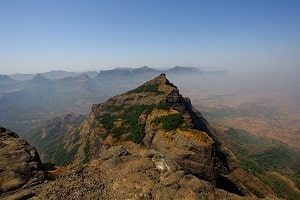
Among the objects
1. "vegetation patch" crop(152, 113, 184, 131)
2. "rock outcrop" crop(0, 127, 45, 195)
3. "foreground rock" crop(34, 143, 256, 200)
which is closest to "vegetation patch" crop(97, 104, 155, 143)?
"vegetation patch" crop(152, 113, 184, 131)

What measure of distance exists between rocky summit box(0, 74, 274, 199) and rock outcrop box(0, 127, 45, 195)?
1.77 metres

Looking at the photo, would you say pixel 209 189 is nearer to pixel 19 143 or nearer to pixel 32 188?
pixel 32 188

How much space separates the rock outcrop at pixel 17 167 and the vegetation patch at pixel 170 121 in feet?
103

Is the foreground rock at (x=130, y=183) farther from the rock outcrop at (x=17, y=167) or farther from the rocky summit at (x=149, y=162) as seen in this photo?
the rock outcrop at (x=17, y=167)

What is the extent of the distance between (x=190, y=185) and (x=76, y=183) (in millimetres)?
10868

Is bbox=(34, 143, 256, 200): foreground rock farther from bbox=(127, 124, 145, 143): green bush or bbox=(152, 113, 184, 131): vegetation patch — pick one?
bbox=(127, 124, 145, 143): green bush

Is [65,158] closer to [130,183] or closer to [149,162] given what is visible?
[149,162]

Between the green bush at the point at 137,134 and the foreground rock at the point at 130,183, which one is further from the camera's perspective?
the green bush at the point at 137,134

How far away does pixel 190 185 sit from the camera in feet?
88.6

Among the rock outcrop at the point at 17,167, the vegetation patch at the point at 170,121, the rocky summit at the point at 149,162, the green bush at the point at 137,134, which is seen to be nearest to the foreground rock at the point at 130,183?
the rocky summit at the point at 149,162

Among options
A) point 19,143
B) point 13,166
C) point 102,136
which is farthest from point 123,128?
point 13,166

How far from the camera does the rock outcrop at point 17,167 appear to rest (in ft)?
88.4

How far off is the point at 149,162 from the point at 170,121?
3252 cm

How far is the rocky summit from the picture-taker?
25922 mm
